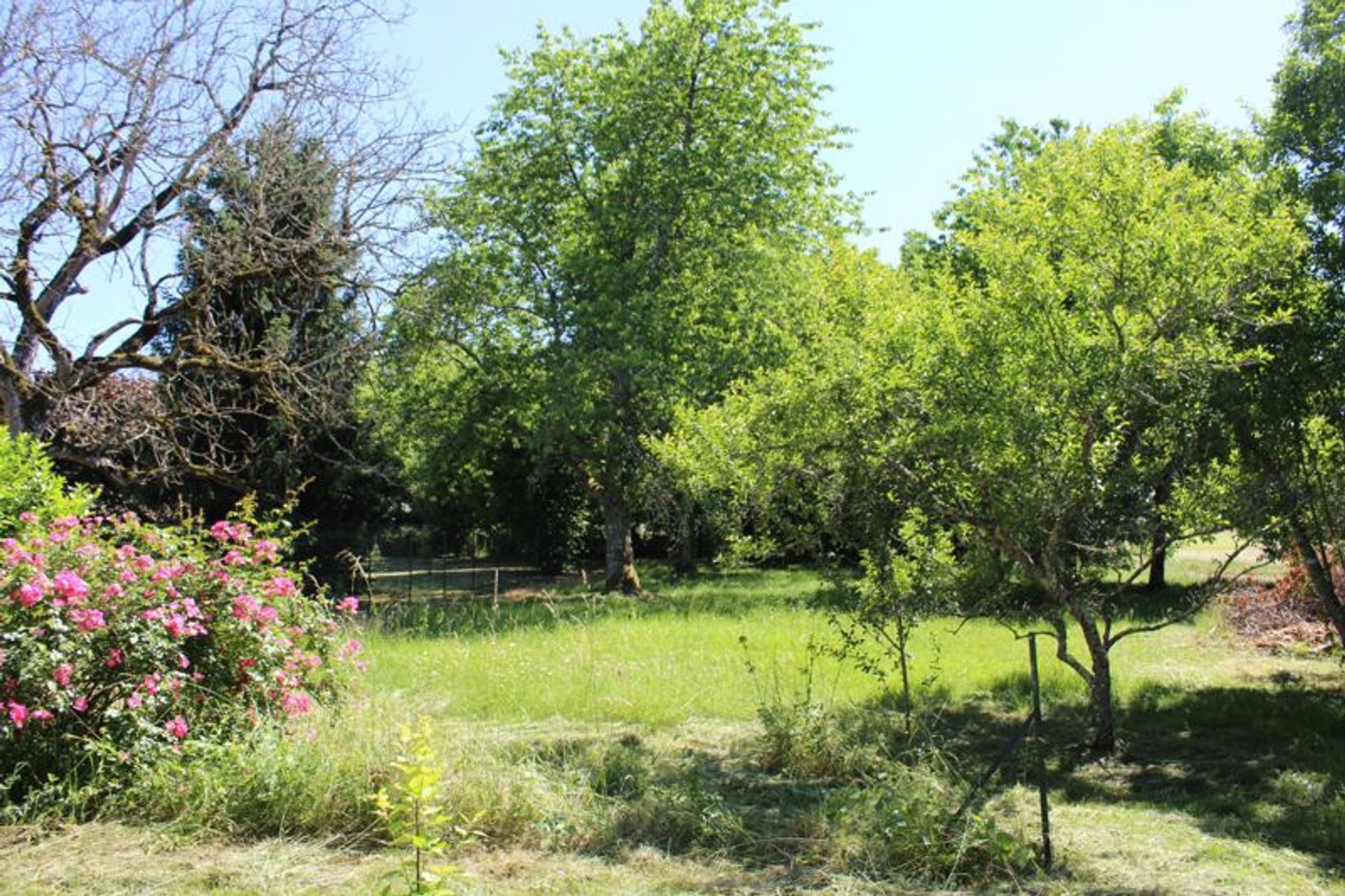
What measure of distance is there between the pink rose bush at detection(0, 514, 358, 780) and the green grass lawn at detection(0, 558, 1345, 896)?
411 millimetres

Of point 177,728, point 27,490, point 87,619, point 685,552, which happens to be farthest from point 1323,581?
point 685,552

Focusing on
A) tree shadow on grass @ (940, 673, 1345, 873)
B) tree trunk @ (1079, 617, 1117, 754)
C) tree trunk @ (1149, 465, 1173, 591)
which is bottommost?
tree shadow on grass @ (940, 673, 1345, 873)

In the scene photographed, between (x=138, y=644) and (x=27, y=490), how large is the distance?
1.91 meters

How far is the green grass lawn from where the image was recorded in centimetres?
455

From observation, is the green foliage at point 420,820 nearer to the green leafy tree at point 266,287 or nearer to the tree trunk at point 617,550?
the green leafy tree at point 266,287

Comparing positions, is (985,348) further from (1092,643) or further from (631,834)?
(631,834)

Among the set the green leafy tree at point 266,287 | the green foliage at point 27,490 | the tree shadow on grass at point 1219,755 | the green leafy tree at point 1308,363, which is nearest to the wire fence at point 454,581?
the green leafy tree at point 266,287

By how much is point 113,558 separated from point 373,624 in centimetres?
611

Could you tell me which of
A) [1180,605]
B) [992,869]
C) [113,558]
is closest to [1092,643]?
[992,869]

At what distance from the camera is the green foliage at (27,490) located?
6.27 meters

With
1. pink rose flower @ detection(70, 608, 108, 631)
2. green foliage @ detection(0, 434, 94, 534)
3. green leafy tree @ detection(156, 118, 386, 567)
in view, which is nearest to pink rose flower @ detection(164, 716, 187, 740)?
pink rose flower @ detection(70, 608, 108, 631)

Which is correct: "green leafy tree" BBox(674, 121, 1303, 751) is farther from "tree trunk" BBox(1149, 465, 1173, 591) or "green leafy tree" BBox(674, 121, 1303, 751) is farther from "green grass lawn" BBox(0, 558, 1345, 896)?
"green grass lawn" BBox(0, 558, 1345, 896)

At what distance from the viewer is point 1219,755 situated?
7.49m

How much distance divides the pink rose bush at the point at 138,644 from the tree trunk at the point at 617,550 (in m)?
13.3
